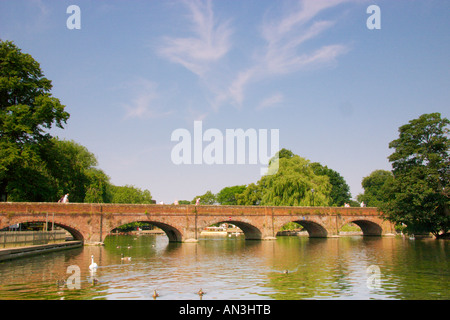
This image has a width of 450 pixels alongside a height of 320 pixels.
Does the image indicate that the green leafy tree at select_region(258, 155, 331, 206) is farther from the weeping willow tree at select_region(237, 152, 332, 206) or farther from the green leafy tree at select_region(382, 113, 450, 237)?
the green leafy tree at select_region(382, 113, 450, 237)

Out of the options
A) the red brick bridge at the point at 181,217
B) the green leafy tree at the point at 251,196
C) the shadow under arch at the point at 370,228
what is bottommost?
the shadow under arch at the point at 370,228

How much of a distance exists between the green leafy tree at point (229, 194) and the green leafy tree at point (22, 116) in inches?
3298

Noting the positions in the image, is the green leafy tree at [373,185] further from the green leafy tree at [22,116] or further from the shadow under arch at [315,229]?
the green leafy tree at [22,116]

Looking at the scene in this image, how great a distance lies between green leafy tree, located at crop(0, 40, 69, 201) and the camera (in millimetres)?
34875

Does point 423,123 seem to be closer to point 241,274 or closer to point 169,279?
point 241,274

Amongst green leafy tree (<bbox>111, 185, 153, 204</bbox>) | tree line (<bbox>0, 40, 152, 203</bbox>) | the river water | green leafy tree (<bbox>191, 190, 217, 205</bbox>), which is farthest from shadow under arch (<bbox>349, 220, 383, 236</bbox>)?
green leafy tree (<bbox>191, 190, 217, 205</bbox>)

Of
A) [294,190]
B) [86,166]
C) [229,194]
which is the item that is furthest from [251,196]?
[86,166]

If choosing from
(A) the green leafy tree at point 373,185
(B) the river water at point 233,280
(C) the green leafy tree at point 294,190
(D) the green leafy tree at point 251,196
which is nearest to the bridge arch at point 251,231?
(C) the green leafy tree at point 294,190

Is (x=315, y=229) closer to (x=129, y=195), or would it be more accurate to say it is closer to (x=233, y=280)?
(x=233, y=280)

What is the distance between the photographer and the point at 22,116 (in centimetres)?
3550

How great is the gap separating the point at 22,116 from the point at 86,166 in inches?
1073

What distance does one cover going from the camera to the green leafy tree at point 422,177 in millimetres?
45375

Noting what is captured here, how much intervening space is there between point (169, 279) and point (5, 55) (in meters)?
30.2
